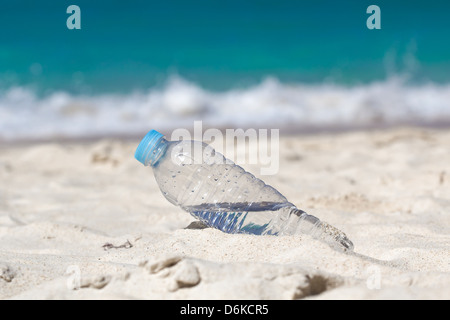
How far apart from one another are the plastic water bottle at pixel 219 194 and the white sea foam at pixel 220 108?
25.8 ft

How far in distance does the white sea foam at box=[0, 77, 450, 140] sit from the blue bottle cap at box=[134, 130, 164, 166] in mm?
8164

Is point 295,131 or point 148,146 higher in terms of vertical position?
point 148,146

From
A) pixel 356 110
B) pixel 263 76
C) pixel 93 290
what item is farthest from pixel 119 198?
pixel 263 76

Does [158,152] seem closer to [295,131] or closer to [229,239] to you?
[229,239]

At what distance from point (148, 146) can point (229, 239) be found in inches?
19.4

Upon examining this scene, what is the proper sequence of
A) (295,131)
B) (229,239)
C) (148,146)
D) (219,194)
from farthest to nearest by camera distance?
1. (295,131)
2. (219,194)
3. (148,146)
4. (229,239)

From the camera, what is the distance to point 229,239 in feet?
5.61

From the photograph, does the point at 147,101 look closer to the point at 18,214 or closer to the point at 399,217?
the point at 18,214

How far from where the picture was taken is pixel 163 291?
1265mm

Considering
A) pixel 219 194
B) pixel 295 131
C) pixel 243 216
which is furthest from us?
pixel 295 131

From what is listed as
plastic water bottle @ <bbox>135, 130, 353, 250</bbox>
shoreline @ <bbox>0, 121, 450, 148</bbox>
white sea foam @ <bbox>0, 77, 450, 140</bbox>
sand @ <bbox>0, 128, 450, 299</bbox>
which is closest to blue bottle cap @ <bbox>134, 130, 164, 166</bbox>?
plastic water bottle @ <bbox>135, 130, 353, 250</bbox>

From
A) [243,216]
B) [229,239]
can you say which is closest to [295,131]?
[243,216]

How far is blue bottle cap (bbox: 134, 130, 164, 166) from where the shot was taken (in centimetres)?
189

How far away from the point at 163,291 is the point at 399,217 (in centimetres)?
170
